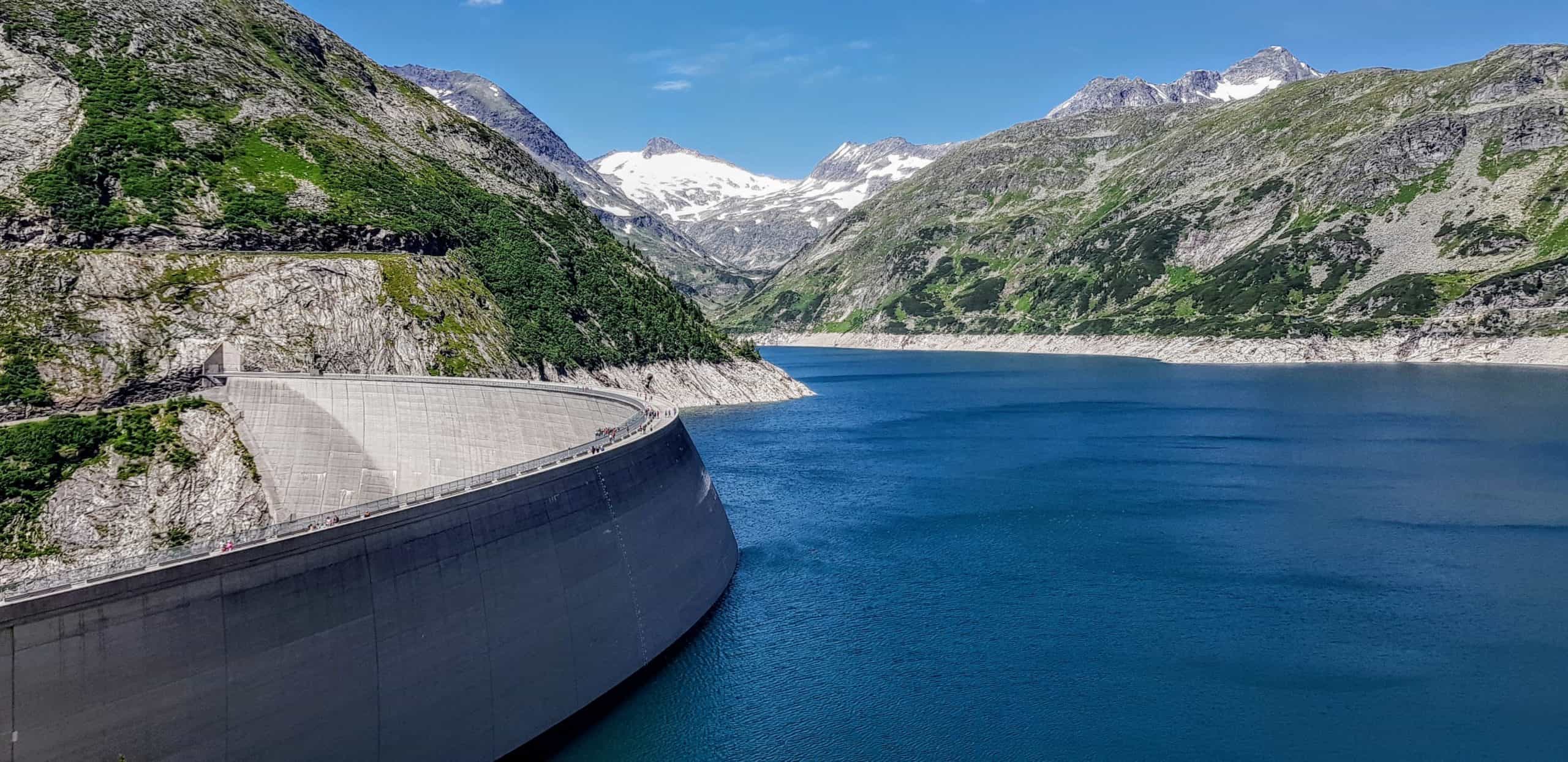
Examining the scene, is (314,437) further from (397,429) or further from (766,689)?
(766,689)

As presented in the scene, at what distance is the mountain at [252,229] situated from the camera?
68.2m

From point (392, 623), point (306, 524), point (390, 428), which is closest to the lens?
point (392, 623)

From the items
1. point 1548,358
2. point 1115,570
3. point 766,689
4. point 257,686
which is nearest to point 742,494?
point 1115,570

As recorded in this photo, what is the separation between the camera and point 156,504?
56.5 metres

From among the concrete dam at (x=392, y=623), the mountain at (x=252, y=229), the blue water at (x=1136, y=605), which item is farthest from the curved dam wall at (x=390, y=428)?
the blue water at (x=1136, y=605)

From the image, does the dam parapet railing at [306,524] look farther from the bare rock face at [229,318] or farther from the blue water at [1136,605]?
the bare rock face at [229,318]

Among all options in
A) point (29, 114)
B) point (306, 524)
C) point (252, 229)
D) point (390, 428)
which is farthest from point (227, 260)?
point (306, 524)

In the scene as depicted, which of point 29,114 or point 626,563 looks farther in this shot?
point 29,114

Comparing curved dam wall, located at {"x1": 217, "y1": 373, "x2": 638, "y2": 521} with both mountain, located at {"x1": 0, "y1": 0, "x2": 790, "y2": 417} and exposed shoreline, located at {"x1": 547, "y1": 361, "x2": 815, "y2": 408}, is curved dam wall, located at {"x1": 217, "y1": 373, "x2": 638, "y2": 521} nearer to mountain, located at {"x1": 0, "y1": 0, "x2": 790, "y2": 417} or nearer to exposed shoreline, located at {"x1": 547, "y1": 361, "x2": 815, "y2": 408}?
mountain, located at {"x1": 0, "y1": 0, "x2": 790, "y2": 417}

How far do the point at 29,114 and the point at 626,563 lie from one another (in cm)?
8595

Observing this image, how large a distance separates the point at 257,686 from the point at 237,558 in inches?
157

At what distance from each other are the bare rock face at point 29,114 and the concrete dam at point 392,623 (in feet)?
226

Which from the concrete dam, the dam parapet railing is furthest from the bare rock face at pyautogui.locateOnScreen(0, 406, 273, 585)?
the concrete dam

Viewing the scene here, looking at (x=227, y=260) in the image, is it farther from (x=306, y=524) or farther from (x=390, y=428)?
(x=306, y=524)
